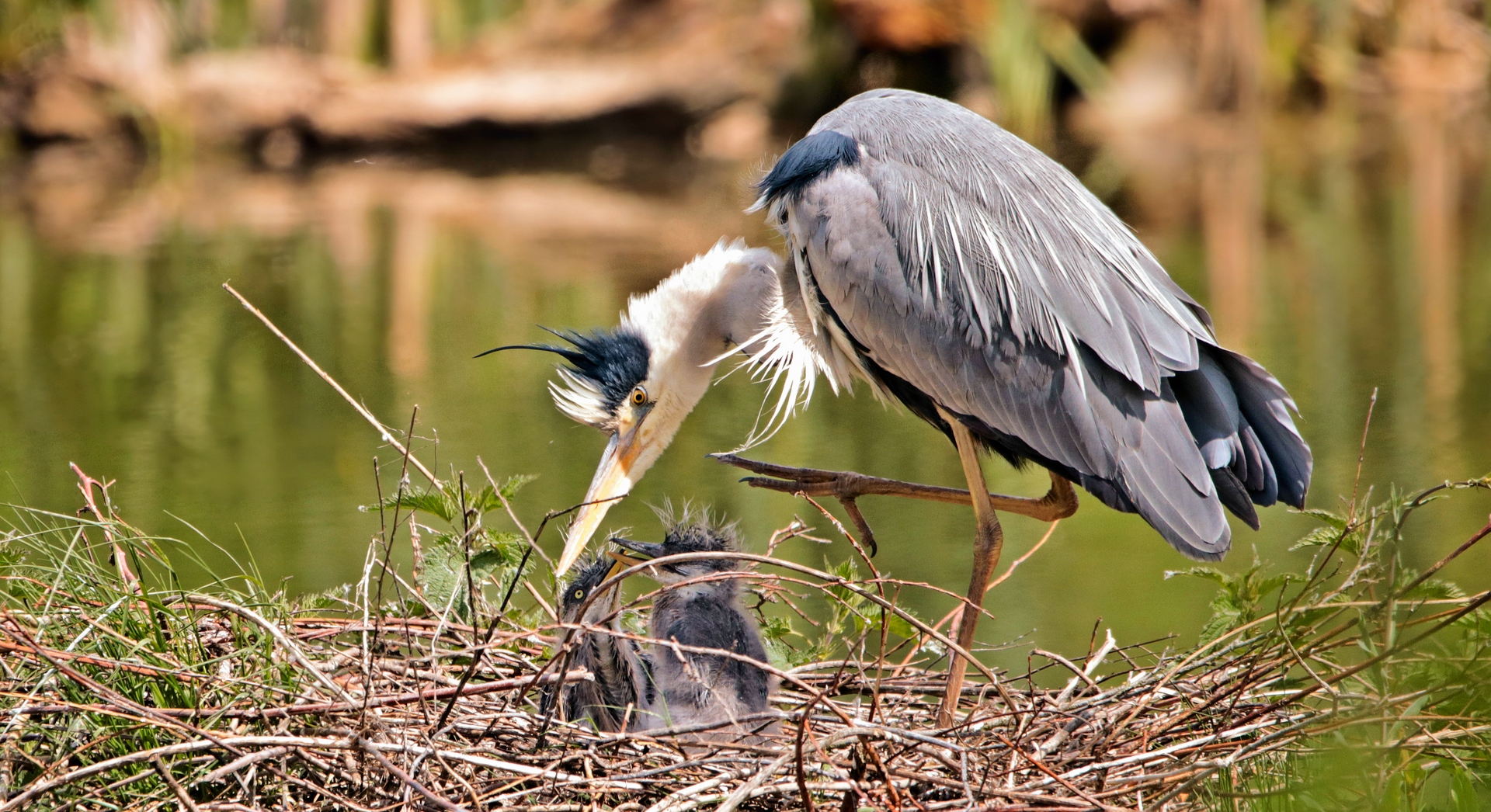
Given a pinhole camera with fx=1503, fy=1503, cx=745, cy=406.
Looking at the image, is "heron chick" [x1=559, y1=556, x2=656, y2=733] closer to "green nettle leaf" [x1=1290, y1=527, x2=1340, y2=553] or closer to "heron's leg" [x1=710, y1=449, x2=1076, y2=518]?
"heron's leg" [x1=710, y1=449, x2=1076, y2=518]

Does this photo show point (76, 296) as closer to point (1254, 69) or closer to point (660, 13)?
point (660, 13)

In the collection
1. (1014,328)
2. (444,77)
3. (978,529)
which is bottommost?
(978,529)

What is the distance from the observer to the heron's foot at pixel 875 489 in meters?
3.77

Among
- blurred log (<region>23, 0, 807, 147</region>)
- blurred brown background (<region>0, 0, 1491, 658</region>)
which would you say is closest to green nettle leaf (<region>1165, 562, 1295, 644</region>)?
blurred brown background (<region>0, 0, 1491, 658</region>)

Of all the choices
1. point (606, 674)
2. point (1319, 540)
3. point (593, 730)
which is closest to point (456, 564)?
point (606, 674)

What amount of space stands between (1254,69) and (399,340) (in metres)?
11.1

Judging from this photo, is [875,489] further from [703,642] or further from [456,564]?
[456,564]

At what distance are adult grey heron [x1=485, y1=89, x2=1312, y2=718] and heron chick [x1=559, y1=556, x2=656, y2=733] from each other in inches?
11.6

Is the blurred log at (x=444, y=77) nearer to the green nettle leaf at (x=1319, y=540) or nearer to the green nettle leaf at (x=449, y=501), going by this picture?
the green nettle leaf at (x=449, y=501)

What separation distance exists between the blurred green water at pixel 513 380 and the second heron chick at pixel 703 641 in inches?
26.8

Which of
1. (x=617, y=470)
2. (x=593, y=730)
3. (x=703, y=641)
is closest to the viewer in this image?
(x=593, y=730)

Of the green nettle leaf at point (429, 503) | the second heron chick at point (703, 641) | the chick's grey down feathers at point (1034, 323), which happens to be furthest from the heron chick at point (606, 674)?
the chick's grey down feathers at point (1034, 323)

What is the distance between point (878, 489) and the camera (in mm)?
3797

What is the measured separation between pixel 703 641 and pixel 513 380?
15.4 ft
